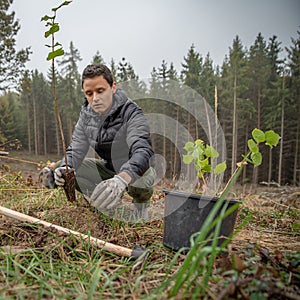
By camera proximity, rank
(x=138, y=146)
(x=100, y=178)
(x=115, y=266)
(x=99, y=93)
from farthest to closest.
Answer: (x=100, y=178) < (x=99, y=93) < (x=138, y=146) < (x=115, y=266)

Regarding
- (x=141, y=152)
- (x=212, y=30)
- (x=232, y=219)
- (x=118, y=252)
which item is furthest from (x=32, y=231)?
(x=212, y=30)

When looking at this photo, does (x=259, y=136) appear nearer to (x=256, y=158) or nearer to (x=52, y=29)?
(x=256, y=158)

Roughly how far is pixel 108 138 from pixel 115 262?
1520 millimetres

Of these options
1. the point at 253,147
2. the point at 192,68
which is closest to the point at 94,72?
the point at 253,147

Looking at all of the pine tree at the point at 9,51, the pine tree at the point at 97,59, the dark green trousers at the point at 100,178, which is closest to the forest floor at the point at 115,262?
the dark green trousers at the point at 100,178

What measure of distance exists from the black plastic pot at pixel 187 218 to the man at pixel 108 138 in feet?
1.83

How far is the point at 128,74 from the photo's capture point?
24.7m

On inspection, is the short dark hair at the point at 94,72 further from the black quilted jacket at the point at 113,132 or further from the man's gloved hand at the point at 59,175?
the man's gloved hand at the point at 59,175

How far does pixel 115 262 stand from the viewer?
121cm

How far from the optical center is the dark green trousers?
2.62 metres

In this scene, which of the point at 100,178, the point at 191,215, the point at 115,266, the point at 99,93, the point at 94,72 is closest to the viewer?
the point at 115,266

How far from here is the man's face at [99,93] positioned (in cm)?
227

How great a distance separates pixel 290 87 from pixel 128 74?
14695mm

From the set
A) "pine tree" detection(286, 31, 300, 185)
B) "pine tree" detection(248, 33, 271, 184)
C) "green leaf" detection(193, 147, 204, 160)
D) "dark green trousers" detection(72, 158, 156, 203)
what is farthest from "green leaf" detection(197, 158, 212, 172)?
"pine tree" detection(286, 31, 300, 185)
